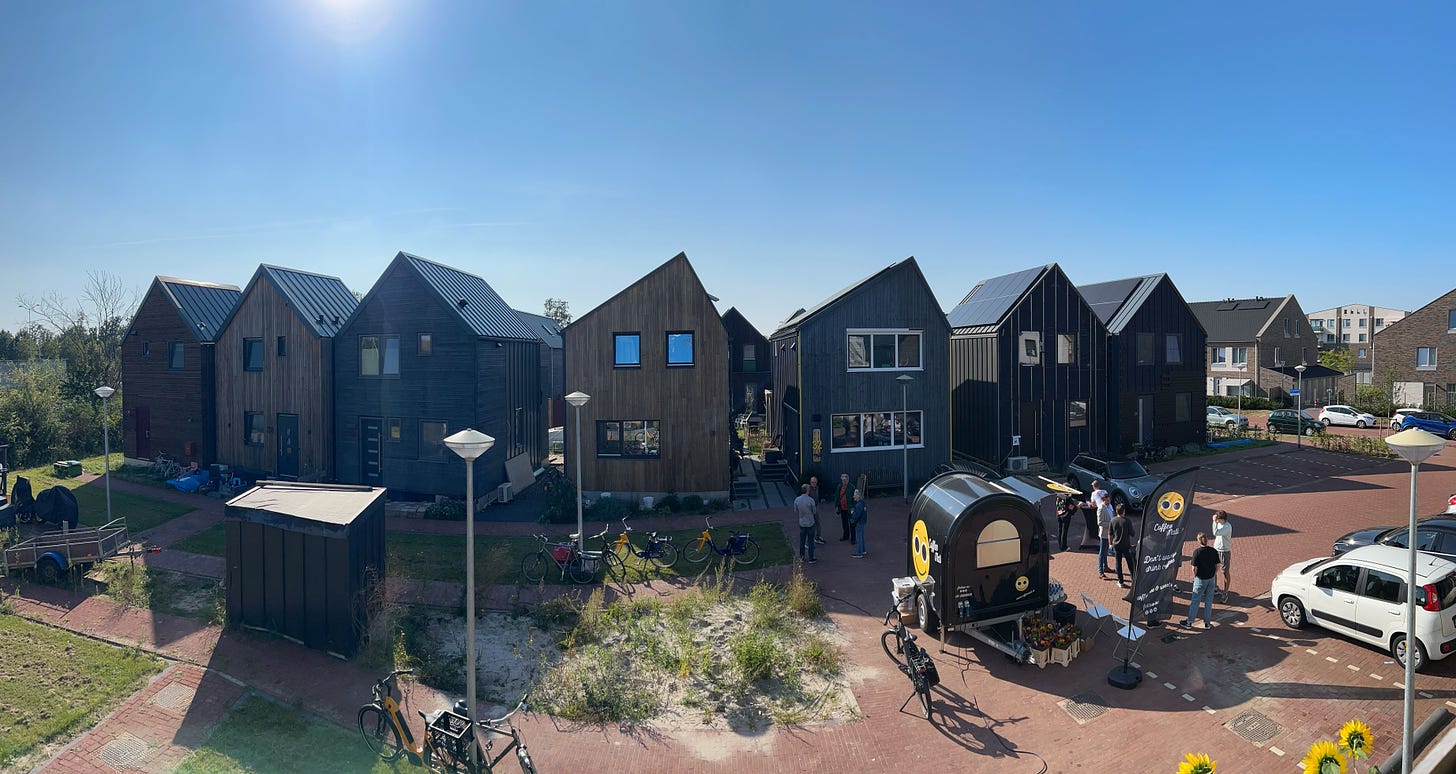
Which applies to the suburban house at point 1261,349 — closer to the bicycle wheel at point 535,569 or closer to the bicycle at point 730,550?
the bicycle at point 730,550

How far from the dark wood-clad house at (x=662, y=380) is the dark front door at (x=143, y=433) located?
18.2 metres

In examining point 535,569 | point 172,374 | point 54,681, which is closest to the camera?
point 54,681

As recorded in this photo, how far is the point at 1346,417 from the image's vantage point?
39.5 m

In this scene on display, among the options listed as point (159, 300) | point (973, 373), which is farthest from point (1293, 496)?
point (159, 300)

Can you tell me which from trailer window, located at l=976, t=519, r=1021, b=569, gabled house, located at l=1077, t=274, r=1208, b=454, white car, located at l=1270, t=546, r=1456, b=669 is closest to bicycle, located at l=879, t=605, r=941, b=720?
trailer window, located at l=976, t=519, r=1021, b=569

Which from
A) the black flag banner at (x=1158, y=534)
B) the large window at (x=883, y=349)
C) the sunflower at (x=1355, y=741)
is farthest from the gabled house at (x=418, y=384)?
the sunflower at (x=1355, y=741)

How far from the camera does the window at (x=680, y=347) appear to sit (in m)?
22.6

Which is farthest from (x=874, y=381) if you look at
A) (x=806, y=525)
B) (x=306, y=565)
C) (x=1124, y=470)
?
(x=306, y=565)

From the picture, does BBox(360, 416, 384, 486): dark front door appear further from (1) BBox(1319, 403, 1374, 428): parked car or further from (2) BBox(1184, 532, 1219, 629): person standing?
(1) BBox(1319, 403, 1374, 428): parked car

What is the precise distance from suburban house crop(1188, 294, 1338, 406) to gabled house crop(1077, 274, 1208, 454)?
853 inches

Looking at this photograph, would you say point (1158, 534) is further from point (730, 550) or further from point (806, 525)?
point (730, 550)

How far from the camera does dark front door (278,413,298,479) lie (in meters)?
24.4

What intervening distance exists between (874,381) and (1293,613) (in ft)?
44.0

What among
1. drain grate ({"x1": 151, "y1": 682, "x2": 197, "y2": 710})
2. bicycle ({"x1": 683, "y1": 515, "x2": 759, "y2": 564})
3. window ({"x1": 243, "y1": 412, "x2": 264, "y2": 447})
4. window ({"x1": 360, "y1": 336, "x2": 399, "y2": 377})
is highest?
window ({"x1": 360, "y1": 336, "x2": 399, "y2": 377})
